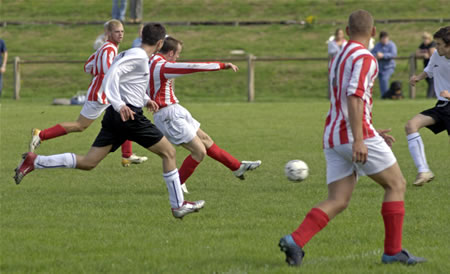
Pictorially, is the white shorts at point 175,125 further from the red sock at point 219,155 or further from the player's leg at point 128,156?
the player's leg at point 128,156

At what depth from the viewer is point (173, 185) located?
Answer: 25.6 feet

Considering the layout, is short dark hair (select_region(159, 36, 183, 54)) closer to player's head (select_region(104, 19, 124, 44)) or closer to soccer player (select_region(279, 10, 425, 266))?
player's head (select_region(104, 19, 124, 44))

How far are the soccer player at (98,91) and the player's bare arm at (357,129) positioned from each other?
6119mm

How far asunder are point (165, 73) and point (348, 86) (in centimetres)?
362

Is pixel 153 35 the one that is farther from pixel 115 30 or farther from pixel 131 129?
pixel 115 30

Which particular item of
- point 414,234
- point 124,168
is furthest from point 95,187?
point 414,234

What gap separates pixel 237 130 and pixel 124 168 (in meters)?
5.48

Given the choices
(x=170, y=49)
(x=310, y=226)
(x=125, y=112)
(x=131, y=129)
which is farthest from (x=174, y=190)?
(x=310, y=226)

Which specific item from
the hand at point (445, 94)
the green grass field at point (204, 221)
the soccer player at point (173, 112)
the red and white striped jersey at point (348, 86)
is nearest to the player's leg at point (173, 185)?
the green grass field at point (204, 221)

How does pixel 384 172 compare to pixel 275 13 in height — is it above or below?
above

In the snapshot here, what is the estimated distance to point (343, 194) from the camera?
5.89 metres

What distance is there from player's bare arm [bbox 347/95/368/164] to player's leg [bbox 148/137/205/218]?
248cm

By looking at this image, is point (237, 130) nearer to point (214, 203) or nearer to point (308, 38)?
point (214, 203)

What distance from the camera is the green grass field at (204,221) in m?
6.06
